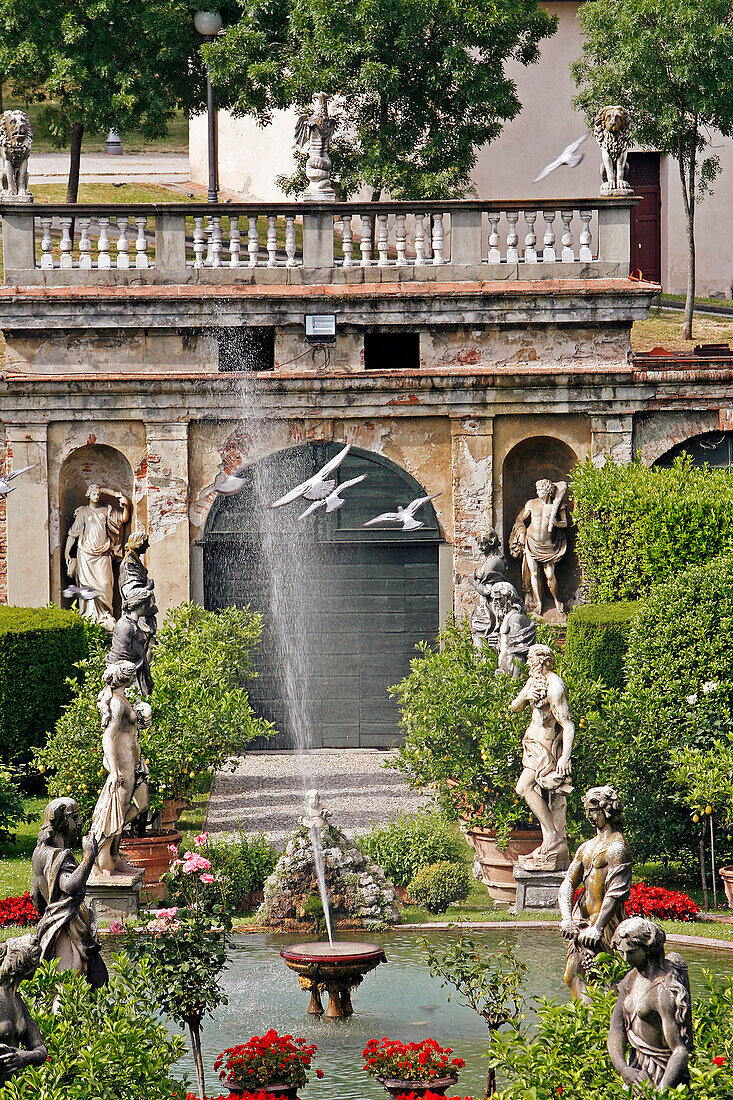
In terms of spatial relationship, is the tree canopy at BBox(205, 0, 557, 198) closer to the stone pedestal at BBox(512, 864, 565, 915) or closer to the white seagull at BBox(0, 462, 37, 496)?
the white seagull at BBox(0, 462, 37, 496)

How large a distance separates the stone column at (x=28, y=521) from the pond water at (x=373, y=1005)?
989 cm

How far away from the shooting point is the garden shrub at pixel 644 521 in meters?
20.3

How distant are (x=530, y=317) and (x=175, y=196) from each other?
17.5 metres

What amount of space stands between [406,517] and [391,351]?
3.05 m

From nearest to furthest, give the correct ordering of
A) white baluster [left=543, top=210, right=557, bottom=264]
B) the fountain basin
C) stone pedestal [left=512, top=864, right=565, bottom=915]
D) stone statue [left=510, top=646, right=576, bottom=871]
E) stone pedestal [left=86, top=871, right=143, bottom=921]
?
the fountain basin, stone pedestal [left=86, top=871, right=143, bottom=921], stone statue [left=510, top=646, right=576, bottom=871], stone pedestal [left=512, top=864, right=565, bottom=915], white baluster [left=543, top=210, right=557, bottom=264]

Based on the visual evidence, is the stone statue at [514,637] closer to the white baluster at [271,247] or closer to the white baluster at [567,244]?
the white baluster at [567,244]

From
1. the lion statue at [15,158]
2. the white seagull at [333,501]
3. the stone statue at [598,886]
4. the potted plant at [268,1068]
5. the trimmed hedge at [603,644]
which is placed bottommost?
the potted plant at [268,1068]

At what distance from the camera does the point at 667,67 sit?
96.3 feet

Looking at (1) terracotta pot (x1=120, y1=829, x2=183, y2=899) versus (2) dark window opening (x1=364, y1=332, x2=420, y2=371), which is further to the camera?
(2) dark window opening (x1=364, y1=332, x2=420, y2=371)

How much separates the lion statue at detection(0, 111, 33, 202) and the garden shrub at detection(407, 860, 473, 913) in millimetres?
12661

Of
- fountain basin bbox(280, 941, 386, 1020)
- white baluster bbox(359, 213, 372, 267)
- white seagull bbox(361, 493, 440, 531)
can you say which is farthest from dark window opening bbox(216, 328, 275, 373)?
fountain basin bbox(280, 941, 386, 1020)

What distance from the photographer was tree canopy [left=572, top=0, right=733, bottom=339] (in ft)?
94.2

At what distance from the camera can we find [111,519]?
77.1 ft

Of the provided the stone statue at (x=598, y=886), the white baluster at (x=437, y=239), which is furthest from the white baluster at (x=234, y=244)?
the stone statue at (x=598, y=886)
